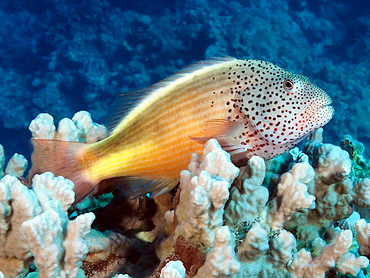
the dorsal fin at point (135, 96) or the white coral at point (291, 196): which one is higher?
the dorsal fin at point (135, 96)

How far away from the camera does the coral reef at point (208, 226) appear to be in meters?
1.50

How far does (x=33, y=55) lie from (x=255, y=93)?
22.8 metres

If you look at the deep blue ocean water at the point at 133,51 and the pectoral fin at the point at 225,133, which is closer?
the pectoral fin at the point at 225,133

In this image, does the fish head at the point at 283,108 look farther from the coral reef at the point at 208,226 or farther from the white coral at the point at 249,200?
the white coral at the point at 249,200

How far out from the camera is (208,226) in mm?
1739

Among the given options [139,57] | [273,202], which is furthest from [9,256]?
[139,57]

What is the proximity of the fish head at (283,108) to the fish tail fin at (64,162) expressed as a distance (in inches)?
64.3

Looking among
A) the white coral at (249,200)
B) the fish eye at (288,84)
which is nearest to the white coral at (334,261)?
the white coral at (249,200)

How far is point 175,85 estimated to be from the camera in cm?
270

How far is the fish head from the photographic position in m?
2.44

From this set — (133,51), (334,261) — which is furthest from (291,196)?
(133,51)

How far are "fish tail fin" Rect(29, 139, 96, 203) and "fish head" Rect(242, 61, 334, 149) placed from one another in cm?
163

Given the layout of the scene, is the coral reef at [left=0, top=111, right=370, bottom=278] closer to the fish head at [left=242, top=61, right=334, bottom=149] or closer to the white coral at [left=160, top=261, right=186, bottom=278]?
the white coral at [left=160, top=261, right=186, bottom=278]

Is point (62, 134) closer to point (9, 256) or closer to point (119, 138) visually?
point (119, 138)
